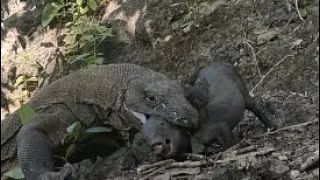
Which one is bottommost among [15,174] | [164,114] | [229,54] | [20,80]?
[15,174]

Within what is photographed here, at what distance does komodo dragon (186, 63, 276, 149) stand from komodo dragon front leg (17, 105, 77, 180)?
1077 mm

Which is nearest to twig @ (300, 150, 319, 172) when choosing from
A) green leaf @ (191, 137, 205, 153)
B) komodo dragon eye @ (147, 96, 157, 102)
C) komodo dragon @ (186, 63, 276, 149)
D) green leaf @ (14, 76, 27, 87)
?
komodo dragon @ (186, 63, 276, 149)

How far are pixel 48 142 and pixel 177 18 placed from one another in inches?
71.4

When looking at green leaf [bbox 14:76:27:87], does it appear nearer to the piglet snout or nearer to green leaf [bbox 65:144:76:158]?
green leaf [bbox 65:144:76:158]

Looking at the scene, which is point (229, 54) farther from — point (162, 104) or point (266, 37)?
point (162, 104)

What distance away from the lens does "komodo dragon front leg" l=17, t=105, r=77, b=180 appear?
4609 millimetres

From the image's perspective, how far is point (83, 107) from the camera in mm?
5105

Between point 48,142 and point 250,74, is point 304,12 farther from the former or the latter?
point 48,142

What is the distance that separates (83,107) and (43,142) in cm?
47

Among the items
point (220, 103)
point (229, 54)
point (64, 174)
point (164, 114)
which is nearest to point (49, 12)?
point (229, 54)

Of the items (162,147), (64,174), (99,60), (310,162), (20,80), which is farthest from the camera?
(20,80)

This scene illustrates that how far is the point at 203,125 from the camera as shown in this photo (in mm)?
3932

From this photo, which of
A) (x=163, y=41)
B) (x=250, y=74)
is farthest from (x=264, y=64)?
(x=163, y=41)

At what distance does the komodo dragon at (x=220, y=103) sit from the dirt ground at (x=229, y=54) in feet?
0.43
